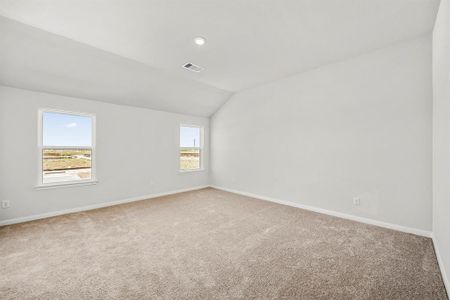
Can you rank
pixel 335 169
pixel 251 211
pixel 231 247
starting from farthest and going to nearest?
pixel 251 211
pixel 335 169
pixel 231 247

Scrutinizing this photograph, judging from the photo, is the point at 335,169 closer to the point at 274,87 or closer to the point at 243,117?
the point at 274,87

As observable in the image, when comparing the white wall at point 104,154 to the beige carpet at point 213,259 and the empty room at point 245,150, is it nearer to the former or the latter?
the empty room at point 245,150

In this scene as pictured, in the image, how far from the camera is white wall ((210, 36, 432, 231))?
2.63 metres

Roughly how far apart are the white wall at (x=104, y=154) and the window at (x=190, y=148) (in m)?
0.21

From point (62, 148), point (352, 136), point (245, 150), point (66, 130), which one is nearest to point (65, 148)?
point (62, 148)

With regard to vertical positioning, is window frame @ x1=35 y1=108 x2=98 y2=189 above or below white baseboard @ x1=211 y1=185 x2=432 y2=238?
above

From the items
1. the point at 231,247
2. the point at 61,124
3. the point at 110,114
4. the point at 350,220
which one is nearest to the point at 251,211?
the point at 231,247

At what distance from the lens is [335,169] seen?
3361 millimetres

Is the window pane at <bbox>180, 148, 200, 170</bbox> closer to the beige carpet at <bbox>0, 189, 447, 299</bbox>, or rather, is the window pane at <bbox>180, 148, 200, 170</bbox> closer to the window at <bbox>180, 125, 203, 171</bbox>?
the window at <bbox>180, 125, 203, 171</bbox>

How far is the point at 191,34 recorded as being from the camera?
2.47 metres

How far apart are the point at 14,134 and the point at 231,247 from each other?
3811 millimetres

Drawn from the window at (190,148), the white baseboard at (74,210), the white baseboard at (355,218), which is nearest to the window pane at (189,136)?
the window at (190,148)

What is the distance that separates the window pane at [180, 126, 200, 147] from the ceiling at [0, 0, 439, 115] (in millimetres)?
1918

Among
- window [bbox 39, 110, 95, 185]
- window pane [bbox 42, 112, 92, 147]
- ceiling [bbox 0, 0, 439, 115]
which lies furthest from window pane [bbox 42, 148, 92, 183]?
ceiling [bbox 0, 0, 439, 115]
